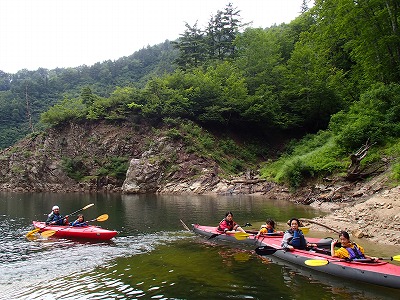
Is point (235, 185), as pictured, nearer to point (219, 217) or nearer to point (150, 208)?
point (150, 208)

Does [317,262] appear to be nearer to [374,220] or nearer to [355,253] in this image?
[355,253]

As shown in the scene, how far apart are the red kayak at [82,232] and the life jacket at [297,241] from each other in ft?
25.2

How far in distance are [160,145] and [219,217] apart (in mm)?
21739

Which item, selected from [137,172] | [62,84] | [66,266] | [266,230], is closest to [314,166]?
[266,230]

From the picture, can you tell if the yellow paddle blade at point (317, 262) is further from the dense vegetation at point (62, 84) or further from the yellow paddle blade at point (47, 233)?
the dense vegetation at point (62, 84)

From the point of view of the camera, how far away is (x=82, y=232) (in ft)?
50.4

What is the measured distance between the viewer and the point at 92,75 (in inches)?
3814

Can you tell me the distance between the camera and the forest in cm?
2344

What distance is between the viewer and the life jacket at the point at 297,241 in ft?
35.8

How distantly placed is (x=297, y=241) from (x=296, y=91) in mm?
30802

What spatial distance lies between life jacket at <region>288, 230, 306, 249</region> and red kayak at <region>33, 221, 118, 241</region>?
7683 millimetres


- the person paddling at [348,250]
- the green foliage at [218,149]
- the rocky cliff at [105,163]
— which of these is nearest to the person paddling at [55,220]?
the person paddling at [348,250]

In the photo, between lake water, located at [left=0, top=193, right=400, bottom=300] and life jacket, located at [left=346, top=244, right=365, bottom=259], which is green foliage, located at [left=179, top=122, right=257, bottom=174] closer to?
lake water, located at [left=0, top=193, right=400, bottom=300]

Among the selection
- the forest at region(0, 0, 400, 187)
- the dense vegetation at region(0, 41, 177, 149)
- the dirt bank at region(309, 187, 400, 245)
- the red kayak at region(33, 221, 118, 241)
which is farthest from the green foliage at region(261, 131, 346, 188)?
the dense vegetation at region(0, 41, 177, 149)
